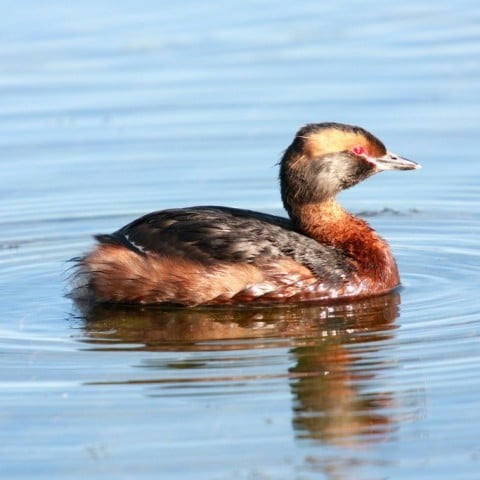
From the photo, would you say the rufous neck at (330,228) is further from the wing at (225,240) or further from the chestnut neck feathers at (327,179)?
the wing at (225,240)

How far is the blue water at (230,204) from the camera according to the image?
7868 millimetres

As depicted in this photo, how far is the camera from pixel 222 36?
1762cm

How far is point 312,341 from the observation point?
32.2 ft

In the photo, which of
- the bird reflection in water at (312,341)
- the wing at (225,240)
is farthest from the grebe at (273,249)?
the bird reflection in water at (312,341)

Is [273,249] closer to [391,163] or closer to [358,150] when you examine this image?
[358,150]

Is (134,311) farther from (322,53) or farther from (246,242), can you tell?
(322,53)

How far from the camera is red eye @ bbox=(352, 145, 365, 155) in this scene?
11.3m

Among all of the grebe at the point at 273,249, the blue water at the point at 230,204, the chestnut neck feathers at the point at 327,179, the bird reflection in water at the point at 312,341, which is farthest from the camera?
the chestnut neck feathers at the point at 327,179

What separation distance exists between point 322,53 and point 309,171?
6.01 m

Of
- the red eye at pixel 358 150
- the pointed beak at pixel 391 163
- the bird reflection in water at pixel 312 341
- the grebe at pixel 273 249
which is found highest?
the red eye at pixel 358 150

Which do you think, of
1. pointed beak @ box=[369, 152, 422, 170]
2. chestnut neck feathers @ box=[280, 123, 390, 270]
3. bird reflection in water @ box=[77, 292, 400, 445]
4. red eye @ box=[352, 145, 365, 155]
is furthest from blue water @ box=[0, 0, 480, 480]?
red eye @ box=[352, 145, 365, 155]

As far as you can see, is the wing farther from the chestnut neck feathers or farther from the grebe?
the chestnut neck feathers

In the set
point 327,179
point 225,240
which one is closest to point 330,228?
point 327,179

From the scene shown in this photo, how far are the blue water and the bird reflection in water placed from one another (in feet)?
0.07
